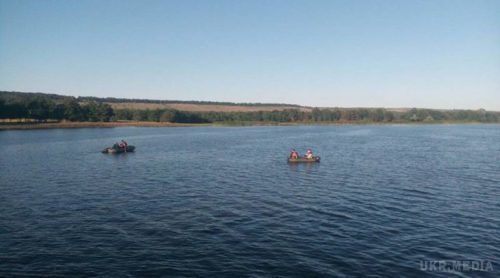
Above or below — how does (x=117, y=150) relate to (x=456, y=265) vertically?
above

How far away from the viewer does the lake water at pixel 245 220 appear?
83.5 ft

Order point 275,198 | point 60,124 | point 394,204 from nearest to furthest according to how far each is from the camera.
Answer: point 394,204
point 275,198
point 60,124

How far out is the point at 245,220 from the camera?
3453cm

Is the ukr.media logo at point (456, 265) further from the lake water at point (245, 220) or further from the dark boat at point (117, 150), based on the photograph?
the dark boat at point (117, 150)

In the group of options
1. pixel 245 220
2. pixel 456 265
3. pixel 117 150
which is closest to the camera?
pixel 456 265

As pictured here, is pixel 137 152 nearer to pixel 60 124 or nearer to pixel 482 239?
pixel 482 239

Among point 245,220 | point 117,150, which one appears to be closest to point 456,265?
point 245,220

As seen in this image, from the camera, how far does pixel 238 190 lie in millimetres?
47188

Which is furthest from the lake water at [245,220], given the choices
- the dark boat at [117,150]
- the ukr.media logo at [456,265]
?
the dark boat at [117,150]

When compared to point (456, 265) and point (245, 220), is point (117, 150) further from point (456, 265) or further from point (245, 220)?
point (456, 265)

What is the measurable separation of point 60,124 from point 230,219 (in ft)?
568

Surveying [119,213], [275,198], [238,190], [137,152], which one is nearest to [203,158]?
[137,152]

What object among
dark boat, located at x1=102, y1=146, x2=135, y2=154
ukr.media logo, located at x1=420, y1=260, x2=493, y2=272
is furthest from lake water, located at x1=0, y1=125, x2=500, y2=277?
dark boat, located at x1=102, y1=146, x2=135, y2=154

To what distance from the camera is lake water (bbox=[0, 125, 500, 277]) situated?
1002 inches
